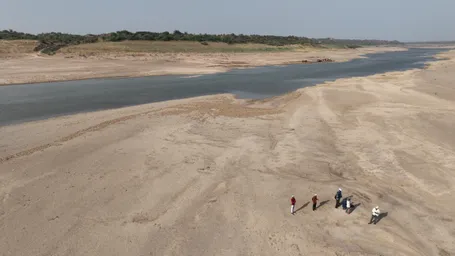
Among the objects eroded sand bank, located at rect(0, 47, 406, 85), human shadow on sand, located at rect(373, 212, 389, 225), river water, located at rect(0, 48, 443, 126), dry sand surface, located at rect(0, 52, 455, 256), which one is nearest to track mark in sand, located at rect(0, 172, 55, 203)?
dry sand surface, located at rect(0, 52, 455, 256)

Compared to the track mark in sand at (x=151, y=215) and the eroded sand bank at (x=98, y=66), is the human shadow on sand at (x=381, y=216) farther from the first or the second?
the eroded sand bank at (x=98, y=66)

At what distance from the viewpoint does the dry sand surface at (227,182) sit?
40.2ft

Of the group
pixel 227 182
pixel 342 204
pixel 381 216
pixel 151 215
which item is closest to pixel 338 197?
pixel 342 204

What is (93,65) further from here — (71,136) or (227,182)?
(227,182)

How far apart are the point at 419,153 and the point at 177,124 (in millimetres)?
16917

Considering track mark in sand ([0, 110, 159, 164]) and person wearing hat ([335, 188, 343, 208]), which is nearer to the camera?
person wearing hat ([335, 188, 343, 208])

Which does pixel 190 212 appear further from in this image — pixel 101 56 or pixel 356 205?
pixel 101 56

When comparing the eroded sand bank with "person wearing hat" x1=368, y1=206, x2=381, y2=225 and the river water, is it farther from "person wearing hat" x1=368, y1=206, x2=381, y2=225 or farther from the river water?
"person wearing hat" x1=368, y1=206, x2=381, y2=225

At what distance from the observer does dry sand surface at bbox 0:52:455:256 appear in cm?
1227

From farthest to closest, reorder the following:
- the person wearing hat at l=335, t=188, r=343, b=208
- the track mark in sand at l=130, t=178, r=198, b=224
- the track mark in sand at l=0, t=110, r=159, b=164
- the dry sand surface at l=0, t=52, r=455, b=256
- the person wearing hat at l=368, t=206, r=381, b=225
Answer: the track mark in sand at l=0, t=110, r=159, b=164, the person wearing hat at l=335, t=188, r=343, b=208, the track mark in sand at l=130, t=178, r=198, b=224, the person wearing hat at l=368, t=206, r=381, b=225, the dry sand surface at l=0, t=52, r=455, b=256

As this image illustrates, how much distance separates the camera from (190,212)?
14.1m

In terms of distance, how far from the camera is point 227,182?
1664 centimetres

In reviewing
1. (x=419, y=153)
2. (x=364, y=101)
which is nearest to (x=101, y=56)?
(x=364, y=101)

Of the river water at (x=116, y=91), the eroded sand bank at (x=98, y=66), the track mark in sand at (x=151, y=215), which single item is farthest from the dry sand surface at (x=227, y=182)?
the eroded sand bank at (x=98, y=66)
